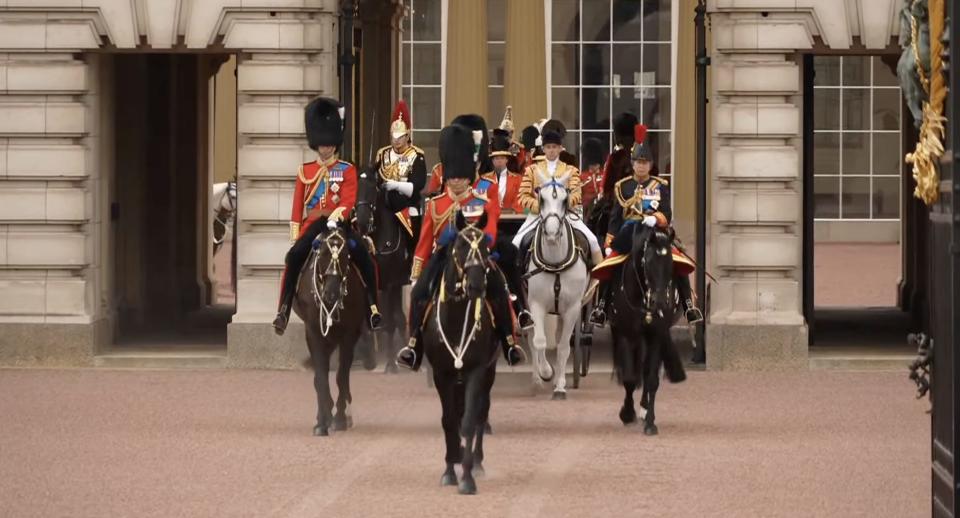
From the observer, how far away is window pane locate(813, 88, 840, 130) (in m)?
45.9

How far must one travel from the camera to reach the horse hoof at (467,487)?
45.7 feet

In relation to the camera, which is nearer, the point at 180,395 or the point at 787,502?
the point at 787,502

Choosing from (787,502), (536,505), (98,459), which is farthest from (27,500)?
(787,502)

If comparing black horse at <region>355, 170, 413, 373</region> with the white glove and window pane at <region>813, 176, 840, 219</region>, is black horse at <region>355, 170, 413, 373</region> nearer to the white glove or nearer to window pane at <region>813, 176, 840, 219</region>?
the white glove

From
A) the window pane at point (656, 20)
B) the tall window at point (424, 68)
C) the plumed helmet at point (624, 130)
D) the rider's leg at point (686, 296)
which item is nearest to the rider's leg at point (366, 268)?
the rider's leg at point (686, 296)

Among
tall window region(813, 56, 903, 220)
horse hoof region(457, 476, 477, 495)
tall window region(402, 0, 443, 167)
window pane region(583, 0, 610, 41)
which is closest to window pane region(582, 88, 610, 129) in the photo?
window pane region(583, 0, 610, 41)

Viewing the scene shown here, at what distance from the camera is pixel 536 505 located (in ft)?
44.1

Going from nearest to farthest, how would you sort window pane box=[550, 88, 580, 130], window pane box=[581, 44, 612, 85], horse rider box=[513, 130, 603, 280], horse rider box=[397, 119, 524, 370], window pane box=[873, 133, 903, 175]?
horse rider box=[397, 119, 524, 370] < horse rider box=[513, 130, 603, 280] < window pane box=[550, 88, 580, 130] < window pane box=[581, 44, 612, 85] < window pane box=[873, 133, 903, 175]

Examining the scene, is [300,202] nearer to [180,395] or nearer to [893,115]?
[180,395]

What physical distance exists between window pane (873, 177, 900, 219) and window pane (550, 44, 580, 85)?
7.26 m

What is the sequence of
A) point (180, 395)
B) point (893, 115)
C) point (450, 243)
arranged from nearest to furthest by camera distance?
point (450, 243) < point (180, 395) < point (893, 115)

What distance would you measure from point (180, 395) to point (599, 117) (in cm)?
2302

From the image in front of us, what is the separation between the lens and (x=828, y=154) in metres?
46.2

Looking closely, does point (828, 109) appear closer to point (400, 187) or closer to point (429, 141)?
point (429, 141)
